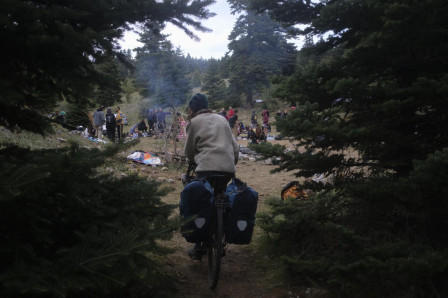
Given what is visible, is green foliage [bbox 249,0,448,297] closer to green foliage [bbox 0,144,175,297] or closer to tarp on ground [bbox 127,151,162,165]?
green foliage [bbox 0,144,175,297]

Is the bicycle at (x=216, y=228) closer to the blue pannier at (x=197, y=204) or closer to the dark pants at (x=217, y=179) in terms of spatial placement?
the dark pants at (x=217, y=179)

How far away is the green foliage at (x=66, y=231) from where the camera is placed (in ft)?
5.32

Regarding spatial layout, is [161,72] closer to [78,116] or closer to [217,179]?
[78,116]

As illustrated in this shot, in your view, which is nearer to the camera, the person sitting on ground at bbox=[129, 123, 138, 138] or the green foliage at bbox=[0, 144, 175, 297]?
the green foliage at bbox=[0, 144, 175, 297]

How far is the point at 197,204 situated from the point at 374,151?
80.6 inches

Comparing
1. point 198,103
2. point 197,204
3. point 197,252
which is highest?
point 198,103

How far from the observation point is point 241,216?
3.53 m

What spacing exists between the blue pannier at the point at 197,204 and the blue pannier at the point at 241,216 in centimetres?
25

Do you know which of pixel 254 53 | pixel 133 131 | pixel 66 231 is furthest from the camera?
pixel 254 53

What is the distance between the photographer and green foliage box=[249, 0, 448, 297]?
262cm

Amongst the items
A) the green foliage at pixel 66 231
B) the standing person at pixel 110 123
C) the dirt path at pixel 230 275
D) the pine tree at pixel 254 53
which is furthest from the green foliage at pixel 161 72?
the green foliage at pixel 66 231

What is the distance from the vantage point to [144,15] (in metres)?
2.98

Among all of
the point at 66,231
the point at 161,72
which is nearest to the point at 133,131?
the point at 161,72

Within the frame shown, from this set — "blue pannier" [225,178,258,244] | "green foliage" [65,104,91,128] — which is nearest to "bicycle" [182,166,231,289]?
"blue pannier" [225,178,258,244]
